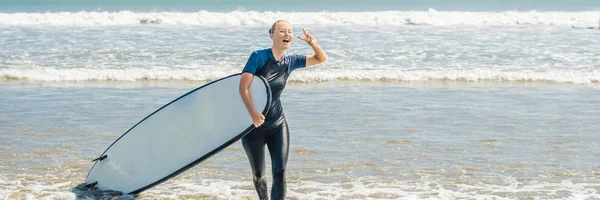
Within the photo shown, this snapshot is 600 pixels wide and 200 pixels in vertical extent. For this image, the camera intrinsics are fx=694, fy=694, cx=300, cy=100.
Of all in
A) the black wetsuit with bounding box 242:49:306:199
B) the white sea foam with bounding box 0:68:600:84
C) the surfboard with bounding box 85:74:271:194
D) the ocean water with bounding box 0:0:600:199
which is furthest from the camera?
the white sea foam with bounding box 0:68:600:84

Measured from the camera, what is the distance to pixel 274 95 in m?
4.24

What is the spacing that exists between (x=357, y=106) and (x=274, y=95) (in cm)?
484

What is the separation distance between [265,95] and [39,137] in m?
3.99

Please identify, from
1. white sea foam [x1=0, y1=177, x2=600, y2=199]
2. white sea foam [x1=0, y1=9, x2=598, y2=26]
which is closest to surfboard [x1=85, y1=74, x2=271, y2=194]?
white sea foam [x1=0, y1=177, x2=600, y2=199]

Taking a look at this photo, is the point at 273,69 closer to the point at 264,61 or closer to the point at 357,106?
the point at 264,61

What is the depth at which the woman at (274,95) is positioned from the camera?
13.4ft

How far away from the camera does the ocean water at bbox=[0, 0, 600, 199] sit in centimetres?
559

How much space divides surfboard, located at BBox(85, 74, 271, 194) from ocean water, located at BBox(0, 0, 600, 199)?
18 cm

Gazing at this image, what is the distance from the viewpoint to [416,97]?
9.73 m

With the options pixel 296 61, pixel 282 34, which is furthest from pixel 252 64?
pixel 296 61

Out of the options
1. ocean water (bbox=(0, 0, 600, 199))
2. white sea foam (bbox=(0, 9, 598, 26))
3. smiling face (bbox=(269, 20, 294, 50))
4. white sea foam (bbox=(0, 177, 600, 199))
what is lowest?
white sea foam (bbox=(0, 177, 600, 199))

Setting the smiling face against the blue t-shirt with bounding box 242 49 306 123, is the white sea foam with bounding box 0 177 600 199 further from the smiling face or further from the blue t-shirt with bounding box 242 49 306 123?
the smiling face

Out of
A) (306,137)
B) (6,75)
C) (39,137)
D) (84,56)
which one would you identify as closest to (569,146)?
(306,137)

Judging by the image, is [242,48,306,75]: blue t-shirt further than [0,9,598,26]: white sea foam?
No
